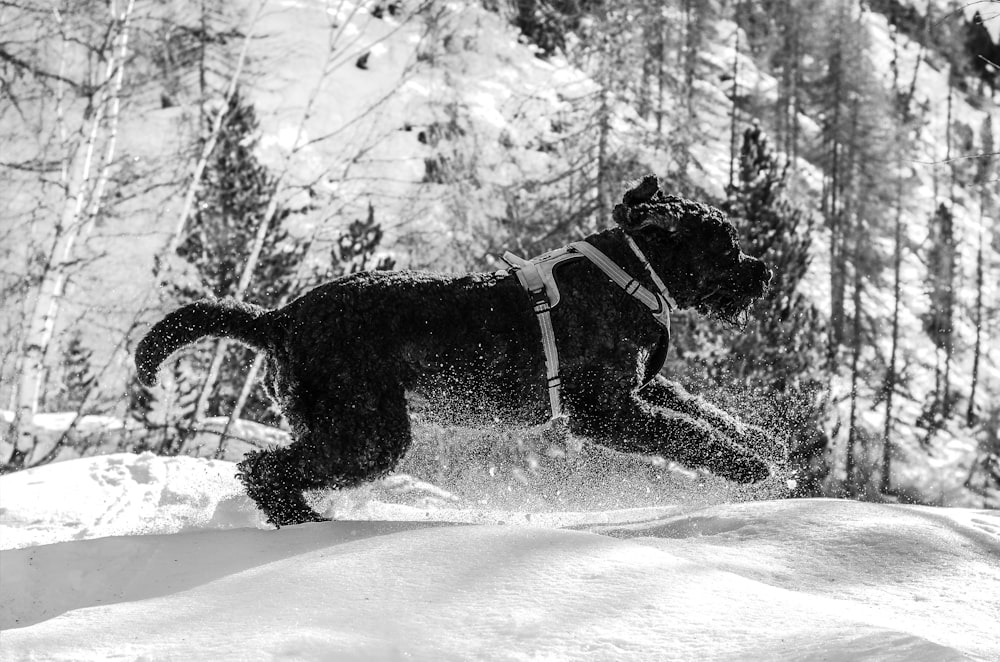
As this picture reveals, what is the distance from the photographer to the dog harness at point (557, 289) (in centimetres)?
390

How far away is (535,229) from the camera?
14.4 metres

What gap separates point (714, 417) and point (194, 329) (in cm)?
245

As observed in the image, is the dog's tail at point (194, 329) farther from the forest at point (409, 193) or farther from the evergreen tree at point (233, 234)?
the evergreen tree at point (233, 234)

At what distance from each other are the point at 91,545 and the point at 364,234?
12563 millimetres

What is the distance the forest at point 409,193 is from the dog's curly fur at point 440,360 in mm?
606

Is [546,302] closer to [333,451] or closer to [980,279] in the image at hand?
[333,451]

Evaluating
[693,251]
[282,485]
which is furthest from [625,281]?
[282,485]

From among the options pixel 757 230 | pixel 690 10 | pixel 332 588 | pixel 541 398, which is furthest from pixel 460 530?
pixel 690 10

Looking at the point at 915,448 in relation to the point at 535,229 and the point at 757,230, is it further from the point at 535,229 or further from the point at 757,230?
the point at 535,229

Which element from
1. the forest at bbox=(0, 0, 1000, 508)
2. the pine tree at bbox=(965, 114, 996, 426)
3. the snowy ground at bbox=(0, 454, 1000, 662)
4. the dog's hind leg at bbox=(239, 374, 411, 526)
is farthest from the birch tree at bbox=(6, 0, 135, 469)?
the pine tree at bbox=(965, 114, 996, 426)

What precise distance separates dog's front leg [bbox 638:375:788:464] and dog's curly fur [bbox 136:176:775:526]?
0.27 feet

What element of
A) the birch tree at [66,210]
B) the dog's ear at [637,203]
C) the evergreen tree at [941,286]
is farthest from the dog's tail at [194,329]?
the evergreen tree at [941,286]

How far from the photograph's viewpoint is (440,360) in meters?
3.82

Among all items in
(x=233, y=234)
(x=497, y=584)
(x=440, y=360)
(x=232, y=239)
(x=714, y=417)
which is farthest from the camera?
(x=233, y=234)
